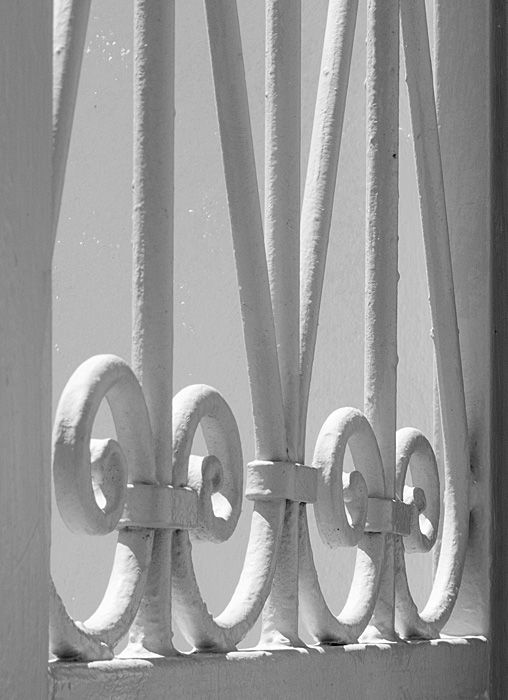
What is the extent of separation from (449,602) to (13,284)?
494 mm

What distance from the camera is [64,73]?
0.53 m

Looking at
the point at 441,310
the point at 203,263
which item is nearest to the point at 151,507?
the point at 441,310

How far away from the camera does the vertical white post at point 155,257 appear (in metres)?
0.58

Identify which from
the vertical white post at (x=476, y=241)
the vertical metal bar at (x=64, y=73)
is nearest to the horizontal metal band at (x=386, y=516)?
the vertical white post at (x=476, y=241)

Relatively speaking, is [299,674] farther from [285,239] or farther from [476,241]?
[476,241]

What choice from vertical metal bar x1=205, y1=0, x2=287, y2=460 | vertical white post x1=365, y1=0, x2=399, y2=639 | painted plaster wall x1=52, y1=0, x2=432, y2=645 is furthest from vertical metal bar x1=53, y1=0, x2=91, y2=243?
painted plaster wall x1=52, y1=0, x2=432, y2=645

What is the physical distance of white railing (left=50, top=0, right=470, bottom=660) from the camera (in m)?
0.54

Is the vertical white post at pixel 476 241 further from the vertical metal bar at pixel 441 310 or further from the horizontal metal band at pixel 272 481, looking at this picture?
the horizontal metal band at pixel 272 481

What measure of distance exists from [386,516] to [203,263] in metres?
0.58

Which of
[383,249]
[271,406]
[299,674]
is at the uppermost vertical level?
[383,249]

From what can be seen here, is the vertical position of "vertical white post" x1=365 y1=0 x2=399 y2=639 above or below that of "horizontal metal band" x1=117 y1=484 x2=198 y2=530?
above

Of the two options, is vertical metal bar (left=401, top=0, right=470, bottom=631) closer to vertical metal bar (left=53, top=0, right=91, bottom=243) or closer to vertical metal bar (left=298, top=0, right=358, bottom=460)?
vertical metal bar (left=298, top=0, right=358, bottom=460)

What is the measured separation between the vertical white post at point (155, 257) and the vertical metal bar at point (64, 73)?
6 cm
